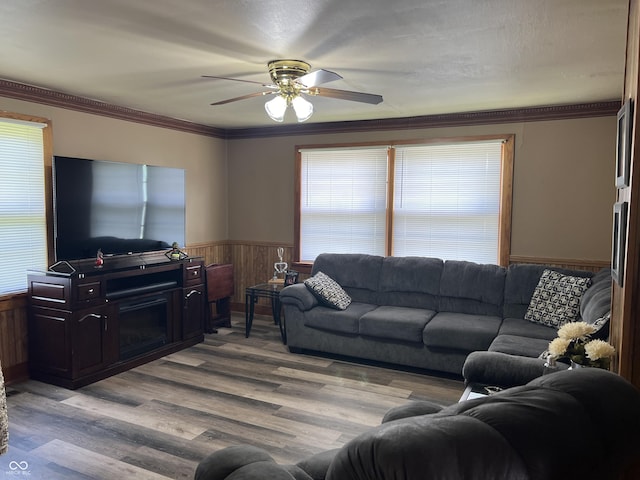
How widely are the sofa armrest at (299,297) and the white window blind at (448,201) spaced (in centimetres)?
126

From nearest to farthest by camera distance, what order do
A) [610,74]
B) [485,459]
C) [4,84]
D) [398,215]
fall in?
[485,459]
[610,74]
[4,84]
[398,215]

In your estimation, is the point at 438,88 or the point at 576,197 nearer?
the point at 438,88

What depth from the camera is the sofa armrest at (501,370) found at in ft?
8.49

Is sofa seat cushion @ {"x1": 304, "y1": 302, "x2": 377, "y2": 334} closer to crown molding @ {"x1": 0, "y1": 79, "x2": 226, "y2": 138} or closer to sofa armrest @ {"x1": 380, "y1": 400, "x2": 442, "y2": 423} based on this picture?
sofa armrest @ {"x1": 380, "y1": 400, "x2": 442, "y2": 423}

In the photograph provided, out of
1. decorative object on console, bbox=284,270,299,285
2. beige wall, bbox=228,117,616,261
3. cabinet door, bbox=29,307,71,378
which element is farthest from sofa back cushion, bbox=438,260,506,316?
cabinet door, bbox=29,307,71,378

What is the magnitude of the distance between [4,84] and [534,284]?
4868 mm

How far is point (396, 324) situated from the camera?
434 cm

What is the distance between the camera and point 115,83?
381 cm

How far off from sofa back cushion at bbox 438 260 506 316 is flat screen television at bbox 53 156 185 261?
9.66 feet

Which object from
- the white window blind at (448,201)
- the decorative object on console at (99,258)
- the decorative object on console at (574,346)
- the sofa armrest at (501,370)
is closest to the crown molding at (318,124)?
the white window blind at (448,201)

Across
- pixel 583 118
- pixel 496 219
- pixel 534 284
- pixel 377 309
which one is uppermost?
pixel 583 118

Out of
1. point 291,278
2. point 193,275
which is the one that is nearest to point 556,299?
point 291,278

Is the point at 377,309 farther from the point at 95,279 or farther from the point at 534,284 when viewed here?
the point at 95,279

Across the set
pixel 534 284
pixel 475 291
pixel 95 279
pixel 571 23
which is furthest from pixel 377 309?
pixel 571 23
